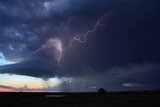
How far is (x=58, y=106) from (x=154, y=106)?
48.5ft

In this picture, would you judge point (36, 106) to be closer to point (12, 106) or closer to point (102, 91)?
point (12, 106)

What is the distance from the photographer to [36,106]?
130ft

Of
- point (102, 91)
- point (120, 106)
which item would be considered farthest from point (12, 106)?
point (102, 91)

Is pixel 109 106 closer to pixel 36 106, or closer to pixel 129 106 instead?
pixel 129 106

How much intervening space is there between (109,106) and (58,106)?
7.89 m

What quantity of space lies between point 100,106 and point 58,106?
6.58 m

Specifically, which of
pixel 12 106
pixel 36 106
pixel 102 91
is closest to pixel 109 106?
pixel 36 106

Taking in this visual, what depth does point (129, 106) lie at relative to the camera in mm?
39719

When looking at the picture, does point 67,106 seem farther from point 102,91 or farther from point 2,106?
point 102,91

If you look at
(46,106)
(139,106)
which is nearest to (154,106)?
(139,106)

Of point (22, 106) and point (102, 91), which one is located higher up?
point (102, 91)

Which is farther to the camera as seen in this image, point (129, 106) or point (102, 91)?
point (102, 91)

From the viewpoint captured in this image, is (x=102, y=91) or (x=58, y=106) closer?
(x=58, y=106)

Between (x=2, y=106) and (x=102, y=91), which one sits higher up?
(x=102, y=91)
